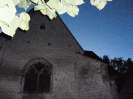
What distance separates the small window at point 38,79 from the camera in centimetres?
1633

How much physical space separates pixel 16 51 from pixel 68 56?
301cm

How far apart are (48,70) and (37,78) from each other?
785 millimetres

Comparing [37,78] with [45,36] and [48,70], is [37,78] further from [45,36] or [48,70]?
[45,36]

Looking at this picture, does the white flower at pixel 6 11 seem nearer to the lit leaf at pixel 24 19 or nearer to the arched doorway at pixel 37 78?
the lit leaf at pixel 24 19

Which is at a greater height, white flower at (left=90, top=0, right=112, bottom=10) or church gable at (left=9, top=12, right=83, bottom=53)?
church gable at (left=9, top=12, right=83, bottom=53)

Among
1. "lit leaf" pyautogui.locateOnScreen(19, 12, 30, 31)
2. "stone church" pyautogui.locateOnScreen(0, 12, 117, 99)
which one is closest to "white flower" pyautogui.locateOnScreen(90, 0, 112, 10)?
"lit leaf" pyautogui.locateOnScreen(19, 12, 30, 31)

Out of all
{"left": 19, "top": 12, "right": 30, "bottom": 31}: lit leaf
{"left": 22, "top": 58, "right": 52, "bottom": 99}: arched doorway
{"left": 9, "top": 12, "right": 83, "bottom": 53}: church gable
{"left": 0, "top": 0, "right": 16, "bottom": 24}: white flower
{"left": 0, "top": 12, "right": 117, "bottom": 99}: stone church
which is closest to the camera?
{"left": 0, "top": 0, "right": 16, "bottom": 24}: white flower

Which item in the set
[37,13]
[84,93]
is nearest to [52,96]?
[84,93]

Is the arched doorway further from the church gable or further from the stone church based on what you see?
the church gable

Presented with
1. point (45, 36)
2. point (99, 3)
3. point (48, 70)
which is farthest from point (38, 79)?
point (99, 3)

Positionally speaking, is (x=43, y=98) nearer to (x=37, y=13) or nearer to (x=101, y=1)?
(x=37, y=13)

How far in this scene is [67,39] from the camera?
57.8 feet

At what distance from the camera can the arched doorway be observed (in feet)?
53.1

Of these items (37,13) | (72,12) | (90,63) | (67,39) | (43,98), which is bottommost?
(43,98)
